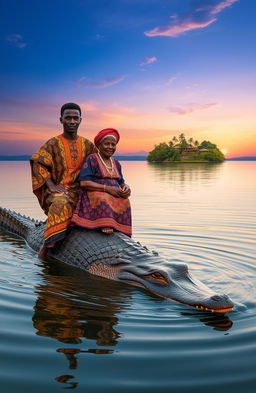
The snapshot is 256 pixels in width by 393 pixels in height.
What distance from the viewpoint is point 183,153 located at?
117m

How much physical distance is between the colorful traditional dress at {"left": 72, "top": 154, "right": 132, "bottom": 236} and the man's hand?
0.46 meters

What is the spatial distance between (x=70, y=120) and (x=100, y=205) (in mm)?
1565

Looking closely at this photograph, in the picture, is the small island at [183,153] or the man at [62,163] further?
the small island at [183,153]

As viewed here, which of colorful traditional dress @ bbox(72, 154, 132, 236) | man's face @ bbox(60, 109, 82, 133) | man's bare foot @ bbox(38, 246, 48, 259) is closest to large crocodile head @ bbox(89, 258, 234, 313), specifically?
colorful traditional dress @ bbox(72, 154, 132, 236)

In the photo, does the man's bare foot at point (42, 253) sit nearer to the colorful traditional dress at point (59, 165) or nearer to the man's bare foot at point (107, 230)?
the colorful traditional dress at point (59, 165)

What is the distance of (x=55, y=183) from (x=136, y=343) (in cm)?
395

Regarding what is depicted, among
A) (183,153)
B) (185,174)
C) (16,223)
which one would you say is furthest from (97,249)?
(183,153)

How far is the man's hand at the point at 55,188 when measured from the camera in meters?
6.32

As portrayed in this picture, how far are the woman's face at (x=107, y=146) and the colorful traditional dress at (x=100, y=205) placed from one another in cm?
15

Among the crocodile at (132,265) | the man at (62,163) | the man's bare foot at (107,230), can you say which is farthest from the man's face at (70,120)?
the man's bare foot at (107,230)

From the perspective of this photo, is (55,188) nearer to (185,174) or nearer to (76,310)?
(76,310)

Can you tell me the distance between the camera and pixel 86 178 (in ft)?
19.2

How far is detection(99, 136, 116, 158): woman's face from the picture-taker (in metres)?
5.90

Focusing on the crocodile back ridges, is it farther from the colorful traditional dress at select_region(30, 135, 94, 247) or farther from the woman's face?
the woman's face
